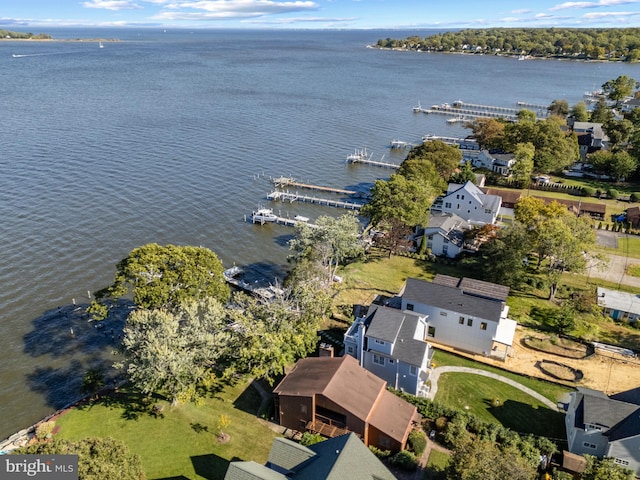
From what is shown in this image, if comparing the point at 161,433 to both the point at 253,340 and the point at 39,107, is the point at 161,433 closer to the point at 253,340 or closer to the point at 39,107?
the point at 253,340

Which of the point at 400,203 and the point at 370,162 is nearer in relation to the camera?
the point at 400,203

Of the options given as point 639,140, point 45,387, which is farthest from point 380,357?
point 639,140

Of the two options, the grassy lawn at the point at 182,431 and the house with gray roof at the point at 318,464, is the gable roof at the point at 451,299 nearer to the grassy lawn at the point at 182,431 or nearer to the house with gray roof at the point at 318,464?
the grassy lawn at the point at 182,431

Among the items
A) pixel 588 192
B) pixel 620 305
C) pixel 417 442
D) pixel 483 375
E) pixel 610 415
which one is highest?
pixel 588 192

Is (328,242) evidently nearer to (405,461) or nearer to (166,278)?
(166,278)

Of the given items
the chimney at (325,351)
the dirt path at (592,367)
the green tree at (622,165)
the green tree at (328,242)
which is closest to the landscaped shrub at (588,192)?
the green tree at (622,165)

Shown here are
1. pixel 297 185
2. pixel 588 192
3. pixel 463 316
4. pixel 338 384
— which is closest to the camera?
pixel 338 384

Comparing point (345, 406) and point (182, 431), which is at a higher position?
point (345, 406)

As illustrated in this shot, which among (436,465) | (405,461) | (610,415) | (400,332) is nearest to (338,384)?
(405,461)
